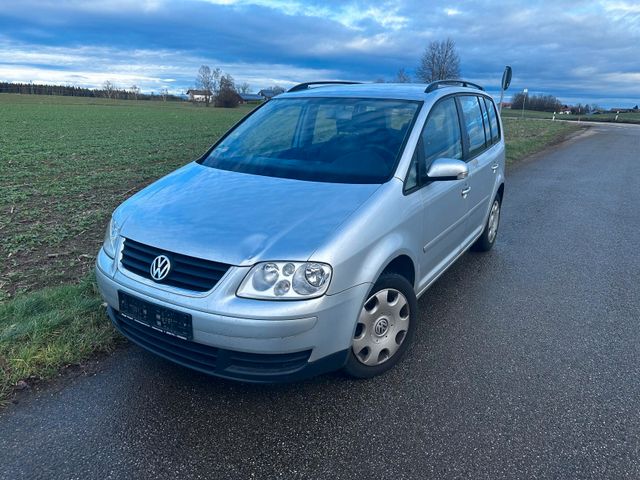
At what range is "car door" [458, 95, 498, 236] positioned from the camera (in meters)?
4.43

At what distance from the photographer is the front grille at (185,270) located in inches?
98.7

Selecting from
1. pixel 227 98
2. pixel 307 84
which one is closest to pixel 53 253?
pixel 307 84

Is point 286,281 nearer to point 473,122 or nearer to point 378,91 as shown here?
point 378,91

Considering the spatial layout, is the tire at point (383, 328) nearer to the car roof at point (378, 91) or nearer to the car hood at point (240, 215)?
the car hood at point (240, 215)

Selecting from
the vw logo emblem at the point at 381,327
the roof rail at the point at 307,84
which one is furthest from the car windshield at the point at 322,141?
the vw logo emblem at the point at 381,327

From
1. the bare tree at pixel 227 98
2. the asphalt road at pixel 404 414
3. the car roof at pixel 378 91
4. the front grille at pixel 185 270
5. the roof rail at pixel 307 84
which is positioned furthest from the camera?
the bare tree at pixel 227 98

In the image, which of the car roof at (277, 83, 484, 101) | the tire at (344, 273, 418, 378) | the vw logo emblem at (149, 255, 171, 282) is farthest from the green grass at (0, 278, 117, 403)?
the car roof at (277, 83, 484, 101)

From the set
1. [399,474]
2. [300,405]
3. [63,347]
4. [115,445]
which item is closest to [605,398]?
[399,474]

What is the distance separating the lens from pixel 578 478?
229 centimetres

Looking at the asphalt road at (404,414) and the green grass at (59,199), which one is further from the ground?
the asphalt road at (404,414)

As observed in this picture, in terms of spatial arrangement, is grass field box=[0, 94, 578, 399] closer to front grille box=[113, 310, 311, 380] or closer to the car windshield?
front grille box=[113, 310, 311, 380]

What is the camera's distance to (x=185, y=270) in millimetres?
2574

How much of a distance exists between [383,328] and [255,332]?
3.16 ft

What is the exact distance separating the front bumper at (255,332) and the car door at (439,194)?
→ 0.98 meters
